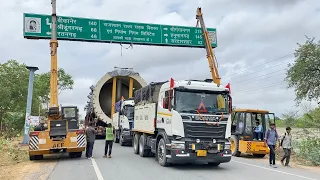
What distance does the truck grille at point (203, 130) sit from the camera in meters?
11.6

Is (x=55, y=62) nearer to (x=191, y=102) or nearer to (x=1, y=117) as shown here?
(x=191, y=102)

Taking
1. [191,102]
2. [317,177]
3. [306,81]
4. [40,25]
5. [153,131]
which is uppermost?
[40,25]

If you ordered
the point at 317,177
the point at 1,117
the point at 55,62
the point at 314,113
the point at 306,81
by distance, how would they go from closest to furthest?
the point at 317,177, the point at 55,62, the point at 314,113, the point at 306,81, the point at 1,117

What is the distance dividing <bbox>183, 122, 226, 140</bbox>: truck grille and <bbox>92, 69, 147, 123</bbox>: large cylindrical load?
13264 mm

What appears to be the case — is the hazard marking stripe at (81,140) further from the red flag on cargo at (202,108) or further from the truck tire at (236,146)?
the truck tire at (236,146)

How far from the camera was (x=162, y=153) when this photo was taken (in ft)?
40.8

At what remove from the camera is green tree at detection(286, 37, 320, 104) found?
23578mm

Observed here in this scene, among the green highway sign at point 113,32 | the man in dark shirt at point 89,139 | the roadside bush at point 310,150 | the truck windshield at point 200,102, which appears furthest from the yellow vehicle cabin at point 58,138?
the roadside bush at point 310,150

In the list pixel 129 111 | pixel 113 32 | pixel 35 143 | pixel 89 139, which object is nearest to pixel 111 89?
pixel 129 111

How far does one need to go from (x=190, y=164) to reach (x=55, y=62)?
26.5 ft

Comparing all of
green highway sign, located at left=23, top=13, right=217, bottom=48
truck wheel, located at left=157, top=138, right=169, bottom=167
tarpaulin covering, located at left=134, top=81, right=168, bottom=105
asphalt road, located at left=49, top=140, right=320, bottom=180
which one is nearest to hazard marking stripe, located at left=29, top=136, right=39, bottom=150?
asphalt road, located at left=49, top=140, right=320, bottom=180

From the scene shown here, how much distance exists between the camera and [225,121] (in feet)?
39.3

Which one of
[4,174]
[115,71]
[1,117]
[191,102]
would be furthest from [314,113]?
[1,117]

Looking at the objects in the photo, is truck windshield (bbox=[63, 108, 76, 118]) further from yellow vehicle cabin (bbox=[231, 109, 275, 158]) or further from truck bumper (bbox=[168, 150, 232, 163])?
yellow vehicle cabin (bbox=[231, 109, 275, 158])
